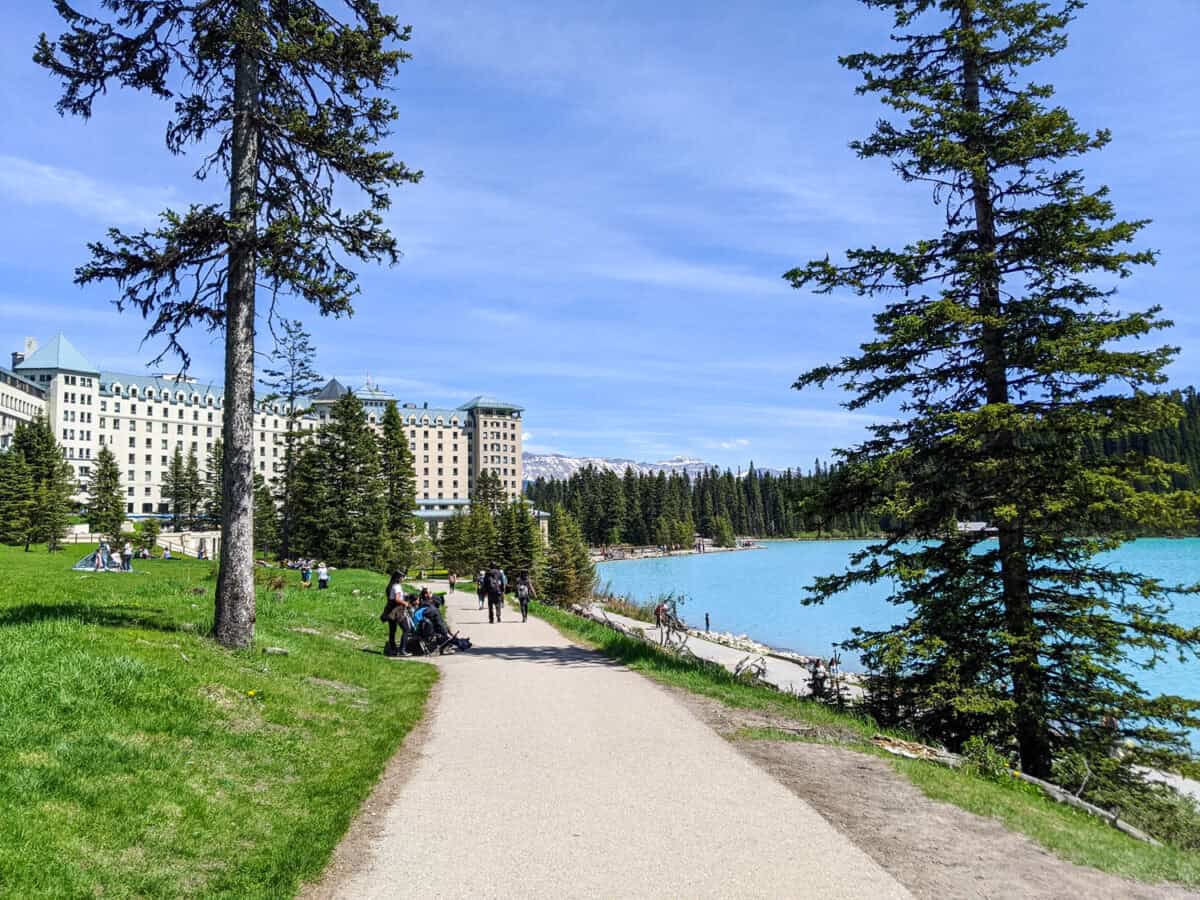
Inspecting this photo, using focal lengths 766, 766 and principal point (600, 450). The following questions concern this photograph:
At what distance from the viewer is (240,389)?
1277 cm

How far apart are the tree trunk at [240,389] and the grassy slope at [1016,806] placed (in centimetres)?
772

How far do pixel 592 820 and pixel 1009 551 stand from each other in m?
9.52

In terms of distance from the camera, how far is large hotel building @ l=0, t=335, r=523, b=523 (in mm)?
120562

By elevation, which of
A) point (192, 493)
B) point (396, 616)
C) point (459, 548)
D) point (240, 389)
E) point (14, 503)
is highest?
point (240, 389)

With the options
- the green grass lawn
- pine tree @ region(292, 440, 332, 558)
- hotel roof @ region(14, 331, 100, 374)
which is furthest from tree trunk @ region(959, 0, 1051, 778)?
hotel roof @ region(14, 331, 100, 374)

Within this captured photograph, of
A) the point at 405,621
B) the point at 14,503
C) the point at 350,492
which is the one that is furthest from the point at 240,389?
the point at 14,503

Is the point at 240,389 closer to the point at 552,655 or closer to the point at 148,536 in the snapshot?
the point at 552,655

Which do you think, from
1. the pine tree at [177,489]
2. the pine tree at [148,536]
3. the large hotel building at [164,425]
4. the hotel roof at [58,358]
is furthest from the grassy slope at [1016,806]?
the hotel roof at [58,358]

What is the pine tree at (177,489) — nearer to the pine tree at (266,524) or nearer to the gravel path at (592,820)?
the pine tree at (266,524)

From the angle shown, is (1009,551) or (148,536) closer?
(1009,551)

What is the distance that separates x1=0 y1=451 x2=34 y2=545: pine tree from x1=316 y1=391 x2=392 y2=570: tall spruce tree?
19.3 metres

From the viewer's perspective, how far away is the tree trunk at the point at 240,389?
41.4 feet

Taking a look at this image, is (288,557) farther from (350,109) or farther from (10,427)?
(10,427)

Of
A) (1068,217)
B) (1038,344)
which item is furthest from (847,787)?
(1068,217)
